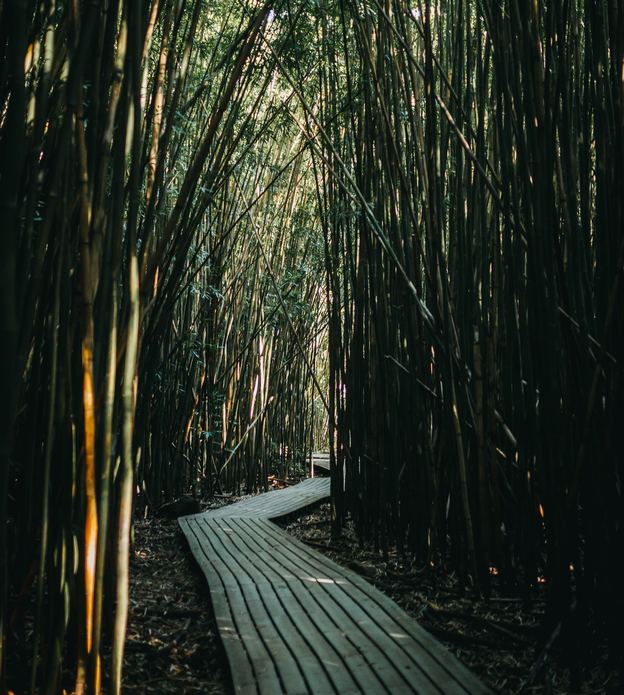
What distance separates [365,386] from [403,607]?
0.83m

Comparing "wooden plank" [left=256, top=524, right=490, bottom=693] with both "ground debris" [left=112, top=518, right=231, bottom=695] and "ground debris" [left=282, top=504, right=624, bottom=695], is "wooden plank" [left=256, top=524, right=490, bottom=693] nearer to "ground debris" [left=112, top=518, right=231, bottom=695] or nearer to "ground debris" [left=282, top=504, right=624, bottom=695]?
"ground debris" [left=282, top=504, right=624, bottom=695]

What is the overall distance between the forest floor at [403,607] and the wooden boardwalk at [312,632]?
0.07m

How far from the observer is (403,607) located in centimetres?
195

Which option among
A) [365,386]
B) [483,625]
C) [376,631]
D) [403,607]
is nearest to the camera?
[376,631]

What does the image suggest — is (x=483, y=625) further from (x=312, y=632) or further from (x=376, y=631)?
(x=312, y=632)

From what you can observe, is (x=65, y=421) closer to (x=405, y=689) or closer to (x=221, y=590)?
(x=405, y=689)

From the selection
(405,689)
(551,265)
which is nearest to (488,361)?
(551,265)

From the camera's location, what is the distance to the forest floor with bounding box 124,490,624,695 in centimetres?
140

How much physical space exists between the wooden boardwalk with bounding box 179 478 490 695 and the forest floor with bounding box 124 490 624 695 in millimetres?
69

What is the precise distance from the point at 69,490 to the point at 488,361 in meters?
1.08

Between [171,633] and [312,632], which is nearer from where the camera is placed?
[312,632]

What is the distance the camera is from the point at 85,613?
1.03m

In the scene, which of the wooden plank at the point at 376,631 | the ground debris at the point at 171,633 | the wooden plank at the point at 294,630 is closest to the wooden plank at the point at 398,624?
the wooden plank at the point at 376,631

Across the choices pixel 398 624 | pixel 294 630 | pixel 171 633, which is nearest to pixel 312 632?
pixel 294 630
